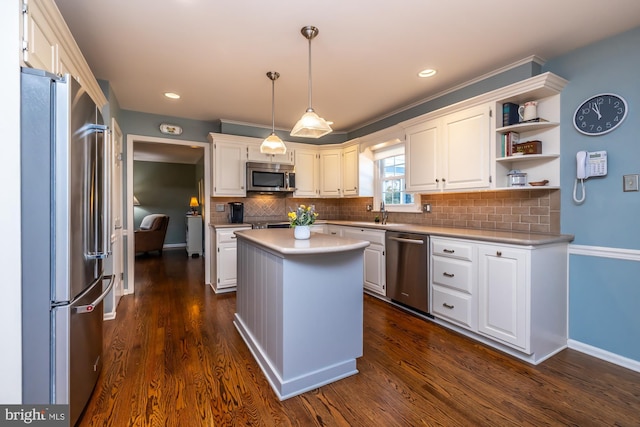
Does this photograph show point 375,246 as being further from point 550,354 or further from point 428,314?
point 550,354

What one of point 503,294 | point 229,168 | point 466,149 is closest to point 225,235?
point 229,168

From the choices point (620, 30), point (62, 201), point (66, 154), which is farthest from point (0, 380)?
point (620, 30)

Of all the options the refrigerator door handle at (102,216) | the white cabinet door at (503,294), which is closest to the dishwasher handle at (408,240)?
the white cabinet door at (503,294)

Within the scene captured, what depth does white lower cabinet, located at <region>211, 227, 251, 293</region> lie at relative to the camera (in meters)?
3.93

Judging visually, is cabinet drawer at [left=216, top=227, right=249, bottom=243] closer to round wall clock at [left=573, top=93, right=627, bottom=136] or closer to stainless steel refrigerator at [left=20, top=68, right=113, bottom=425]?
stainless steel refrigerator at [left=20, top=68, right=113, bottom=425]

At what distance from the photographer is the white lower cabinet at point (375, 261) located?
11.5 feet

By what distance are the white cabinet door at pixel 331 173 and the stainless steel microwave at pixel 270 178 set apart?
1.83 feet

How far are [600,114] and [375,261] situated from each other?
7.92ft

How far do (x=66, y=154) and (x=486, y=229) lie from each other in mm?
3285

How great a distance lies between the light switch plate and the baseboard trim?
1229mm

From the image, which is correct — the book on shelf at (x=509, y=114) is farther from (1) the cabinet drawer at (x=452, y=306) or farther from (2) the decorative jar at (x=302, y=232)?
(2) the decorative jar at (x=302, y=232)

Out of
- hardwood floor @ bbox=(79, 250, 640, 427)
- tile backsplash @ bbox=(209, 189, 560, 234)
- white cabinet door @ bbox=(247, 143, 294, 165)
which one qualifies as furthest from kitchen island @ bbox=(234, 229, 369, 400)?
white cabinet door @ bbox=(247, 143, 294, 165)

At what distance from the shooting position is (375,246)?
11.9 feet

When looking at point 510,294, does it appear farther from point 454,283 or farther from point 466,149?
point 466,149
